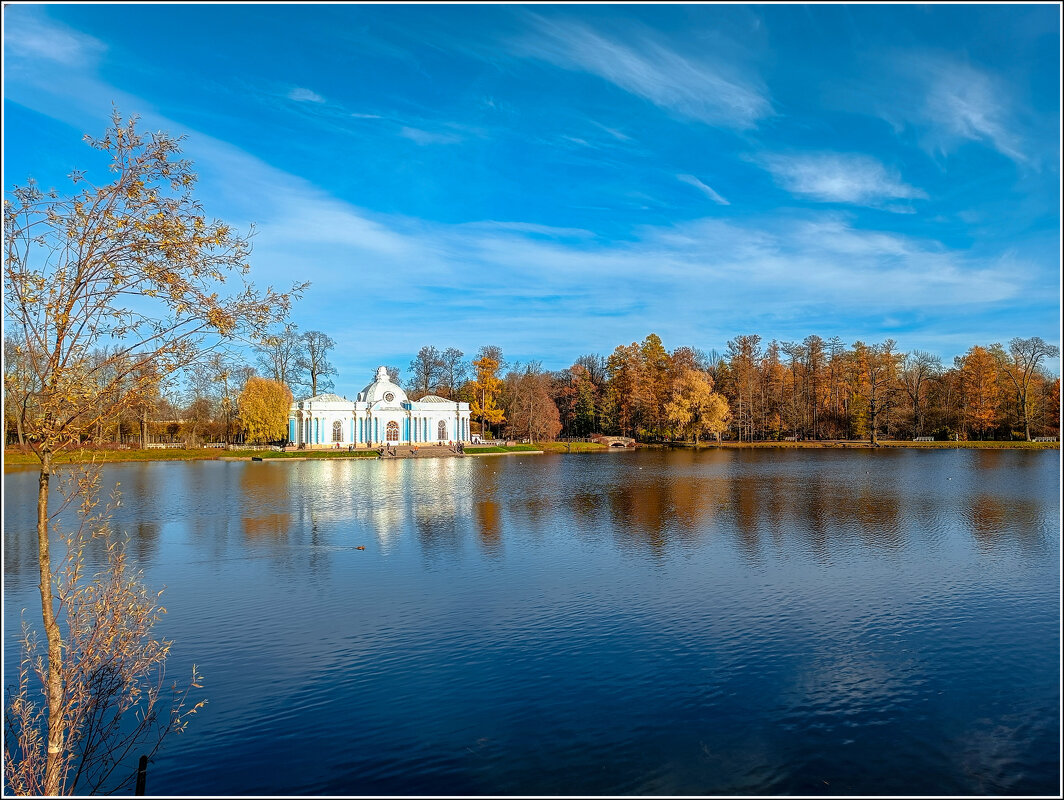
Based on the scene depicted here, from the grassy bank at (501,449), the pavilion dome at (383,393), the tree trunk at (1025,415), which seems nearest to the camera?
the tree trunk at (1025,415)

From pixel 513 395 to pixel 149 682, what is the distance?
65.8 metres

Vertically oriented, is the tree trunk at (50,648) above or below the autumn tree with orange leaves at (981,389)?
below

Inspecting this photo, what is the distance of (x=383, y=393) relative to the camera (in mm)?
70750

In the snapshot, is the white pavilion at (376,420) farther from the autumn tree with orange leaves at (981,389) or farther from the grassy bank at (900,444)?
the autumn tree with orange leaves at (981,389)

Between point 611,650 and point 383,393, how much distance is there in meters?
62.1

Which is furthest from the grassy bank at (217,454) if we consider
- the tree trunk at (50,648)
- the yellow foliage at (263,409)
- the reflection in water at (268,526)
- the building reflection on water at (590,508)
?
the tree trunk at (50,648)

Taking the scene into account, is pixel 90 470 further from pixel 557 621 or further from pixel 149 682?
pixel 557 621

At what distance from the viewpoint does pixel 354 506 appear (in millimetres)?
28156

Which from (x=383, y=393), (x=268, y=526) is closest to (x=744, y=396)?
(x=383, y=393)

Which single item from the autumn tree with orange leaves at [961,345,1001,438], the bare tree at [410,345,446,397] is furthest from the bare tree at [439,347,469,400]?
the autumn tree with orange leaves at [961,345,1001,438]

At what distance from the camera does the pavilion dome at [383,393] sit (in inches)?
2783

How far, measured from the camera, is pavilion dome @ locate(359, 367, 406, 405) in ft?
232

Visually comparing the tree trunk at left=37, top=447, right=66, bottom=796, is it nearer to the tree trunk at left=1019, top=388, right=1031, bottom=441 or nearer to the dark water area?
the dark water area

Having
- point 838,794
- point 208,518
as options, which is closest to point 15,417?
point 838,794
